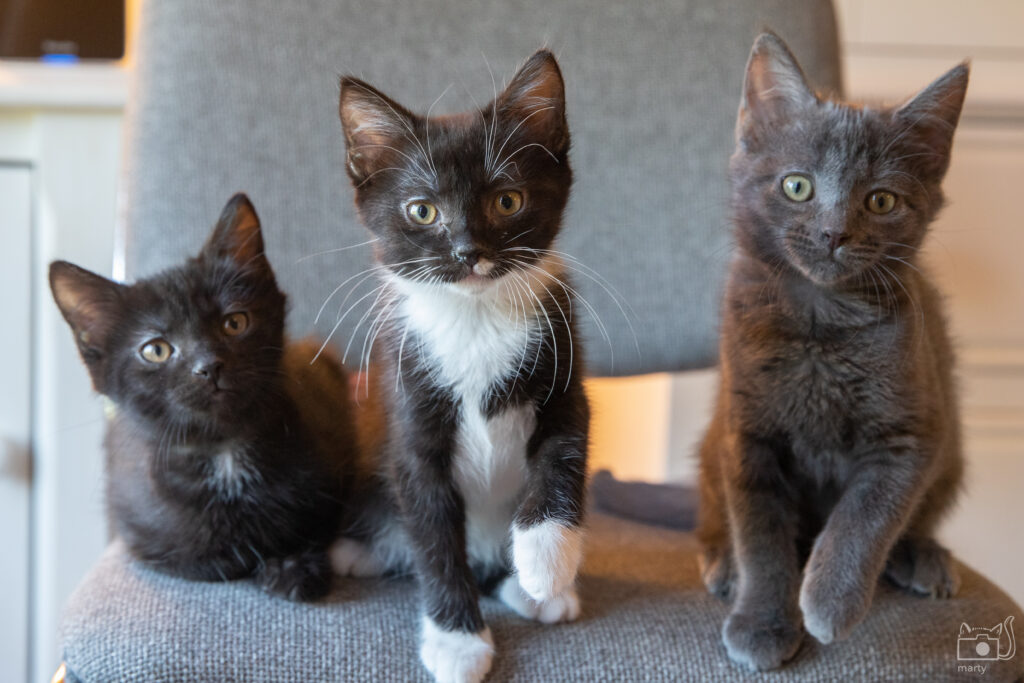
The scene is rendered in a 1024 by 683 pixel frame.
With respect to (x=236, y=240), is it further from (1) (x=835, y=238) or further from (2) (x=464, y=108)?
(1) (x=835, y=238)

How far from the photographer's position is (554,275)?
3.50 feet

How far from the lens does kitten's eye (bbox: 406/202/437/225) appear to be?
98 cm

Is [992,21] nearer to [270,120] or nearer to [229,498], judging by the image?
[270,120]

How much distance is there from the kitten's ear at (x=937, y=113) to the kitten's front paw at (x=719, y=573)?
541 mm

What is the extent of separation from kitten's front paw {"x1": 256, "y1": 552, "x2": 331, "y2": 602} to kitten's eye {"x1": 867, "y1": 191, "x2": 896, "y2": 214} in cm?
77

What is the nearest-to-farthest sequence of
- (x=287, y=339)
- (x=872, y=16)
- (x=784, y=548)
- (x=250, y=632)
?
(x=250, y=632) → (x=784, y=548) → (x=287, y=339) → (x=872, y=16)

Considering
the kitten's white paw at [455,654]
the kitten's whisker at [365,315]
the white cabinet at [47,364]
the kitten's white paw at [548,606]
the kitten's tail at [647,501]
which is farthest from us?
the white cabinet at [47,364]

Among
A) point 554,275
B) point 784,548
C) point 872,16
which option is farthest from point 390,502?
point 872,16

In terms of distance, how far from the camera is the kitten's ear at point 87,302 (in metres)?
1.07

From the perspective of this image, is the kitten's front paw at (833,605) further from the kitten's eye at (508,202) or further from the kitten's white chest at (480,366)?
the kitten's eye at (508,202)

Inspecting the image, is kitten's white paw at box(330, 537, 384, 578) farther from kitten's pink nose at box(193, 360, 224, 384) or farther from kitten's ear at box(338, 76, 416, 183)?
kitten's ear at box(338, 76, 416, 183)

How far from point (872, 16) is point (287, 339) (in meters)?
1.51

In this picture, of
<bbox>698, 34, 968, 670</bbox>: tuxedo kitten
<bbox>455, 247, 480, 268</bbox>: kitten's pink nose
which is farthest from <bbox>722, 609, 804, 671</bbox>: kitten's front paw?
<bbox>455, 247, 480, 268</bbox>: kitten's pink nose

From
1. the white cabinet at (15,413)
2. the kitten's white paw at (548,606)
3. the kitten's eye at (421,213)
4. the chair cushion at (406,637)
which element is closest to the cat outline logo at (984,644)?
the chair cushion at (406,637)
